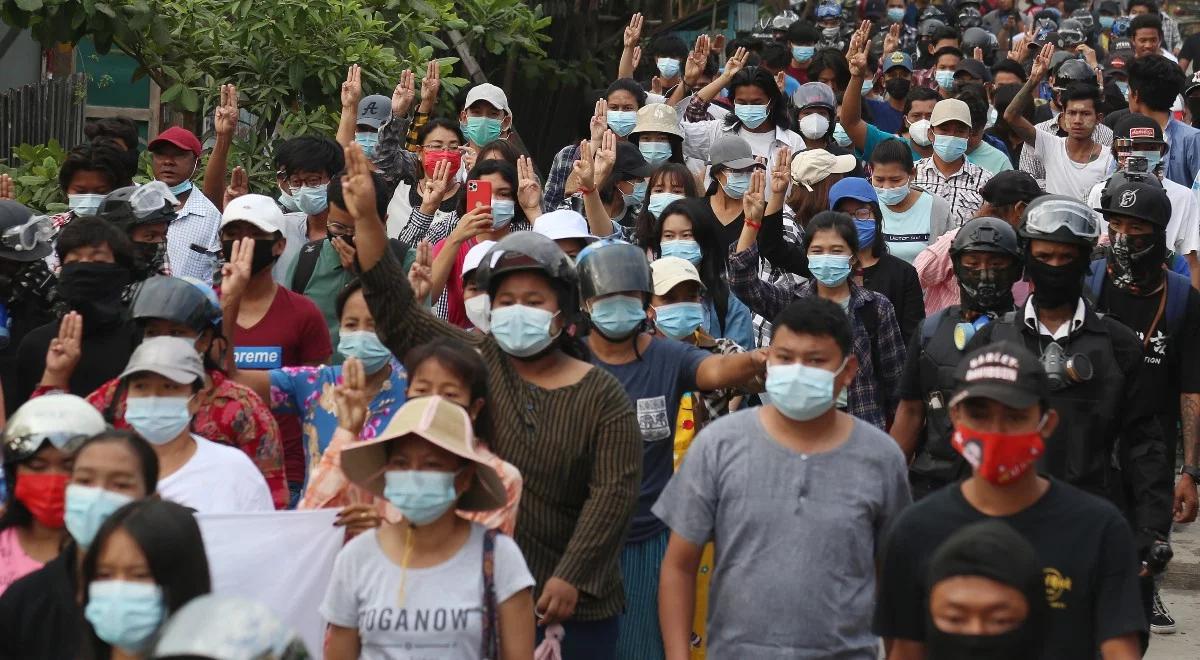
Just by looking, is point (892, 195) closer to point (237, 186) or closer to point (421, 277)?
point (237, 186)

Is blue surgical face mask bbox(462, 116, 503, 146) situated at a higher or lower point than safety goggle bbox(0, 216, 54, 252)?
higher

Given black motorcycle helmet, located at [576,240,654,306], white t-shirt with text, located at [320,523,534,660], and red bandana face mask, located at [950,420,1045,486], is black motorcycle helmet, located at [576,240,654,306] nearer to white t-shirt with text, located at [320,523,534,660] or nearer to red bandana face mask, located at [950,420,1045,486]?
white t-shirt with text, located at [320,523,534,660]

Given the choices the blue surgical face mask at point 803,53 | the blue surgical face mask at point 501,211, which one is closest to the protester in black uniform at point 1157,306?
the blue surgical face mask at point 501,211

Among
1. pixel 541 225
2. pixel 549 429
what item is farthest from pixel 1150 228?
pixel 549 429

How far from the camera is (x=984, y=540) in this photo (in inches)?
177

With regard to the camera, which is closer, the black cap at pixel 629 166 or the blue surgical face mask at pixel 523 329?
the blue surgical face mask at pixel 523 329

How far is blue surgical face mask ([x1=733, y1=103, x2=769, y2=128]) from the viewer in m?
12.7

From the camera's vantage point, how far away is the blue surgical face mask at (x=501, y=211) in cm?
940

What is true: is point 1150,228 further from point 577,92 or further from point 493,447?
point 577,92

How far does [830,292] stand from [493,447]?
3.17 metres

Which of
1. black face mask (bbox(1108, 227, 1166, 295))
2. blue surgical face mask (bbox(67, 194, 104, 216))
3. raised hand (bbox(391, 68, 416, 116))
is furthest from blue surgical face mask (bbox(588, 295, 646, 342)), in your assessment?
raised hand (bbox(391, 68, 416, 116))

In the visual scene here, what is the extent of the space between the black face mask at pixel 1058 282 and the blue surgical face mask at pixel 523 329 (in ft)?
5.94

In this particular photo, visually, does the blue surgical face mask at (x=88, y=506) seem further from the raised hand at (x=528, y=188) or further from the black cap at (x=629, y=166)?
the black cap at (x=629, y=166)

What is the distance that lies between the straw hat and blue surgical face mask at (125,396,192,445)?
823 millimetres
